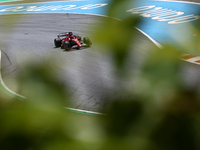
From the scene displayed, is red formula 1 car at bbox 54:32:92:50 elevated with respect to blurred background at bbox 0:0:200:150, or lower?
lower

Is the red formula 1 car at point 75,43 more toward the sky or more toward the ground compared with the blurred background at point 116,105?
more toward the ground

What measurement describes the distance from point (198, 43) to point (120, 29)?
0.07 metres

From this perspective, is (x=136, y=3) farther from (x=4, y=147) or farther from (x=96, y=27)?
(x=4, y=147)

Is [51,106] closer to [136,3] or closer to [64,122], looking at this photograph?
[64,122]

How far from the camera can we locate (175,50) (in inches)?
9.0

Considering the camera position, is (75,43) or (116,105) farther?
(75,43)

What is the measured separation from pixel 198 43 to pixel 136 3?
0.06 meters

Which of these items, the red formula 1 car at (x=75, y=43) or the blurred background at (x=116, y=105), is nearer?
the blurred background at (x=116, y=105)

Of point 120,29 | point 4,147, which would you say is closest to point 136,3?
point 120,29

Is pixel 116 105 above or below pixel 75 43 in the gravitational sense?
above

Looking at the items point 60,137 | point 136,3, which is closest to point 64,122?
point 60,137

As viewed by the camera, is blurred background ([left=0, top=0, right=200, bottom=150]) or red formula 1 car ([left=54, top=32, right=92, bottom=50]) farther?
red formula 1 car ([left=54, top=32, right=92, bottom=50])

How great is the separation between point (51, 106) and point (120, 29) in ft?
0.27

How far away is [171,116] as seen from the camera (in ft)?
0.71
